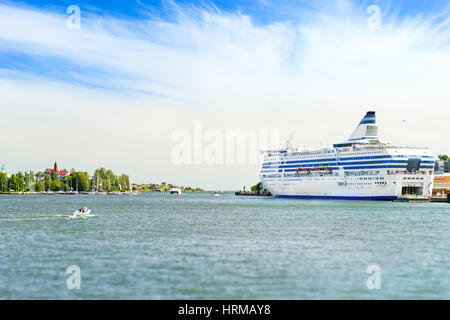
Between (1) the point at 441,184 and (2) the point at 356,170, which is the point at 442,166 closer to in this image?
(1) the point at 441,184

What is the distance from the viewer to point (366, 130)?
12331 centimetres

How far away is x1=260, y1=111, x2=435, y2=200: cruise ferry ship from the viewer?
105m

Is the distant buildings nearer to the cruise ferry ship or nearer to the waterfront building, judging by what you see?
the waterfront building

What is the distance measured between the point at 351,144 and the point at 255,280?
102576mm

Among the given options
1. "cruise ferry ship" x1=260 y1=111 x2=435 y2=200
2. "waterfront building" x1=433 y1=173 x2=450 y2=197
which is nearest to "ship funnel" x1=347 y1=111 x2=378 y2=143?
"cruise ferry ship" x1=260 y1=111 x2=435 y2=200

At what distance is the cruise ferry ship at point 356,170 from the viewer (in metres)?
105

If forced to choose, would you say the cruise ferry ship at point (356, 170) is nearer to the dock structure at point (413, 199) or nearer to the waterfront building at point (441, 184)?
the dock structure at point (413, 199)

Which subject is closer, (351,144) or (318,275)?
(318,275)

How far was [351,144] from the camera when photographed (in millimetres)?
120500

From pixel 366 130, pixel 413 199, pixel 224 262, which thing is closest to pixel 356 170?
pixel 413 199

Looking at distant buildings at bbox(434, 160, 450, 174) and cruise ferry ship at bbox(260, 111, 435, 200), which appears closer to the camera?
cruise ferry ship at bbox(260, 111, 435, 200)

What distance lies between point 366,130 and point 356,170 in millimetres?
15597
